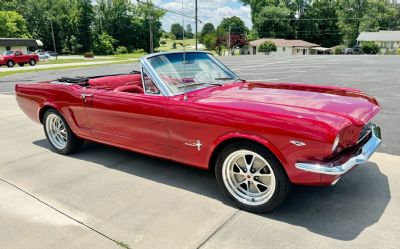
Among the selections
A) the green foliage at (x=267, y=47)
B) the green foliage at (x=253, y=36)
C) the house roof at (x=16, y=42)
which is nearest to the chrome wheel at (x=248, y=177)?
the house roof at (x=16, y=42)

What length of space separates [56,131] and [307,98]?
3.75 meters

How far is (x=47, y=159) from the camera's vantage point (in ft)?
15.9

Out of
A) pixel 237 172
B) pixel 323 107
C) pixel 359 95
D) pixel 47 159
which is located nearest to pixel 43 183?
pixel 47 159

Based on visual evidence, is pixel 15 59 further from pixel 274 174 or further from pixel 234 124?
pixel 274 174

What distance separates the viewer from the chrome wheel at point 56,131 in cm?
509

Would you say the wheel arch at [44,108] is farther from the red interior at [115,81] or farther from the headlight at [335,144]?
the headlight at [335,144]

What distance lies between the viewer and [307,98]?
3467 mm

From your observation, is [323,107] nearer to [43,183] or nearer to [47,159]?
[43,183]

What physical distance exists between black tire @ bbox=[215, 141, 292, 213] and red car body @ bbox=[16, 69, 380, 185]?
0.27 ft

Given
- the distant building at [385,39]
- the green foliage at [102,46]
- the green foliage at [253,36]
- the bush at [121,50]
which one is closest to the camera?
the distant building at [385,39]

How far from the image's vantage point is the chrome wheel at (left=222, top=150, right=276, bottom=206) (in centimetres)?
312

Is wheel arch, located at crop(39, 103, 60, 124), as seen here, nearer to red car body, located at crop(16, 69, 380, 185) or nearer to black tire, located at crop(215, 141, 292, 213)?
red car body, located at crop(16, 69, 380, 185)

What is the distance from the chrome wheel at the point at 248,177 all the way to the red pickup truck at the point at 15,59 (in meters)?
31.3

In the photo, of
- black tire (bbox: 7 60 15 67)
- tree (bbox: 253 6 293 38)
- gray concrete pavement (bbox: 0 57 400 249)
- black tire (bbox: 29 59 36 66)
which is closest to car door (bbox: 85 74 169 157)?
gray concrete pavement (bbox: 0 57 400 249)
